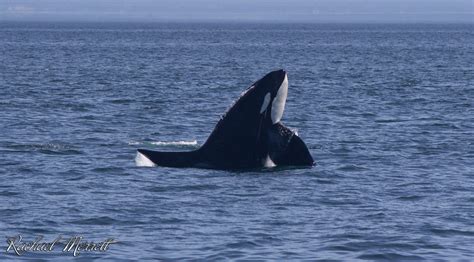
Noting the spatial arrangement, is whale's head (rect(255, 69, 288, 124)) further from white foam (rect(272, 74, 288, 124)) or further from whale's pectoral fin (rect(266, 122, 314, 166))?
whale's pectoral fin (rect(266, 122, 314, 166))

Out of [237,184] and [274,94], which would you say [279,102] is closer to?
[274,94]

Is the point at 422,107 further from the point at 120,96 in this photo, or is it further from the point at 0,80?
the point at 0,80

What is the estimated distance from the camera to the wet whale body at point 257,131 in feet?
79.5

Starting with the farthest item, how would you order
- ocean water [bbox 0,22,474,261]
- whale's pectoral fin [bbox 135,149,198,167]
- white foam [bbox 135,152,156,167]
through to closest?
white foam [bbox 135,152,156,167] < whale's pectoral fin [bbox 135,149,198,167] < ocean water [bbox 0,22,474,261]

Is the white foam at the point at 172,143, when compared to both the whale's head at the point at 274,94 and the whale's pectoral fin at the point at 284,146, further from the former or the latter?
the whale's head at the point at 274,94

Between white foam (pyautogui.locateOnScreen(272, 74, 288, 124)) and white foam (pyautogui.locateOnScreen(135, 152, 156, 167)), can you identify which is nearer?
white foam (pyautogui.locateOnScreen(272, 74, 288, 124))

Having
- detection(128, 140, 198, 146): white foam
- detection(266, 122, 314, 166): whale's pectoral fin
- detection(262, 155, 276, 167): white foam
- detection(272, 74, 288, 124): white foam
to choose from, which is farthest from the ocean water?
detection(272, 74, 288, 124): white foam

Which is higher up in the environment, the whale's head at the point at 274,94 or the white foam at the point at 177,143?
the whale's head at the point at 274,94

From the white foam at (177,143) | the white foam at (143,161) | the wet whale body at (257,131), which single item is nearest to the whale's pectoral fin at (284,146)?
the wet whale body at (257,131)

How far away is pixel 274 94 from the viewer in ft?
79.4

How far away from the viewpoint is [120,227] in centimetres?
1997

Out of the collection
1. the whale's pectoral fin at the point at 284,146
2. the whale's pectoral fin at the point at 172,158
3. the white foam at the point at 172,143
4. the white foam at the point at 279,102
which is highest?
the white foam at the point at 279,102

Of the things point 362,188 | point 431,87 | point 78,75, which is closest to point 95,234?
point 362,188

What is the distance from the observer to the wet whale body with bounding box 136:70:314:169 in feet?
79.5
